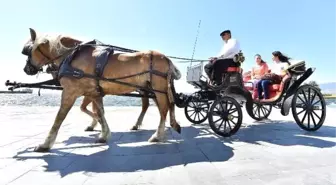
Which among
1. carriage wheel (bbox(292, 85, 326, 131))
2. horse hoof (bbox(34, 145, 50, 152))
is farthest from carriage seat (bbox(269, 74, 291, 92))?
horse hoof (bbox(34, 145, 50, 152))

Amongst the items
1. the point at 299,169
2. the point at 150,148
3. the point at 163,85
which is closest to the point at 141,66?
the point at 163,85

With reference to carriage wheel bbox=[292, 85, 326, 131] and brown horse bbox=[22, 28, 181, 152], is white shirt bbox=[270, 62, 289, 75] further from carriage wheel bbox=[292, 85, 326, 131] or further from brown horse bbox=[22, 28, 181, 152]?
brown horse bbox=[22, 28, 181, 152]

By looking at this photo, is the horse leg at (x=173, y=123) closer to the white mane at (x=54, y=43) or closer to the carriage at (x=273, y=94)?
the carriage at (x=273, y=94)

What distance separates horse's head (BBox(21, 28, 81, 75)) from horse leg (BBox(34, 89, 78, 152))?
92 cm

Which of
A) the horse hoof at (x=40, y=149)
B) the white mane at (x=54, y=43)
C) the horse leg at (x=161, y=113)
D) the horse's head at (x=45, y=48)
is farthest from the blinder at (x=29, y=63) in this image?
the horse leg at (x=161, y=113)

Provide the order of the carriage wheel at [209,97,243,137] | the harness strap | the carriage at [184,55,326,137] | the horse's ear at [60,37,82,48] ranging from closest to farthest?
1. the harness strap
2. the horse's ear at [60,37,82,48]
3. the carriage wheel at [209,97,243,137]
4. the carriage at [184,55,326,137]

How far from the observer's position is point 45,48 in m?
5.64

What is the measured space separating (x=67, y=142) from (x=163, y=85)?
238cm

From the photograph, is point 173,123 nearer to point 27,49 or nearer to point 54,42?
point 54,42

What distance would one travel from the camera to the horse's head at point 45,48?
18.1 feet

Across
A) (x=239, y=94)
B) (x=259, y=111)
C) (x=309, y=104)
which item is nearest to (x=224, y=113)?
(x=239, y=94)

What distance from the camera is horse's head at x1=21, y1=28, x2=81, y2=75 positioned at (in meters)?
5.53

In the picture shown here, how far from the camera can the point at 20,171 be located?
366 centimetres

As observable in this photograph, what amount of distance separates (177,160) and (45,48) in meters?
3.68
